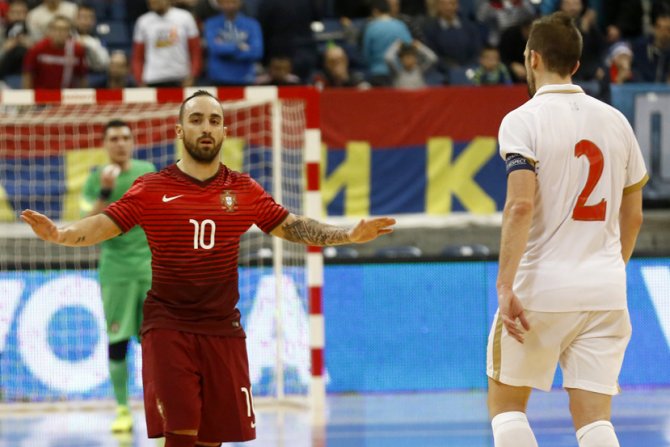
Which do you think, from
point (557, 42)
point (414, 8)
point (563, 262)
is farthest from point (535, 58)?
point (414, 8)

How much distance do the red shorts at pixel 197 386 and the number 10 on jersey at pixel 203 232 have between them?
428mm

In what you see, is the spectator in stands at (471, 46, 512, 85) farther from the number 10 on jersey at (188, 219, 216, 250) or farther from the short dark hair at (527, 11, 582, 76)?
the short dark hair at (527, 11, 582, 76)

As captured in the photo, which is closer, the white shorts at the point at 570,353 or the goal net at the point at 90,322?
the white shorts at the point at 570,353

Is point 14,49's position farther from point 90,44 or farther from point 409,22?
point 409,22

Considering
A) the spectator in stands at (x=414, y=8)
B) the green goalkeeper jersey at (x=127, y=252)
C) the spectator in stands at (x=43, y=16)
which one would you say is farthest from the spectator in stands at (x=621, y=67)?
the green goalkeeper jersey at (x=127, y=252)

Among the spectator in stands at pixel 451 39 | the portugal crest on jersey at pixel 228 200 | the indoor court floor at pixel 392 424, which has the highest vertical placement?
the spectator in stands at pixel 451 39

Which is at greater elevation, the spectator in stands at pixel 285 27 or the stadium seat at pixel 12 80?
the spectator in stands at pixel 285 27

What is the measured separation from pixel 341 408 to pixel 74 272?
2.69 meters

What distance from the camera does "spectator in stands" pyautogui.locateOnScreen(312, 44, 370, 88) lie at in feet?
45.5

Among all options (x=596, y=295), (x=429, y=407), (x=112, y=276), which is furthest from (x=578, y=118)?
(x=429, y=407)

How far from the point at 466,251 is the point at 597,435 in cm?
670

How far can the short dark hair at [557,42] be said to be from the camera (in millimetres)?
4930

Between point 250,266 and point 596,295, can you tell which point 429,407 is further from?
point 596,295

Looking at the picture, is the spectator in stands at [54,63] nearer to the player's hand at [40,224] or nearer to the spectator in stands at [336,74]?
the spectator in stands at [336,74]
